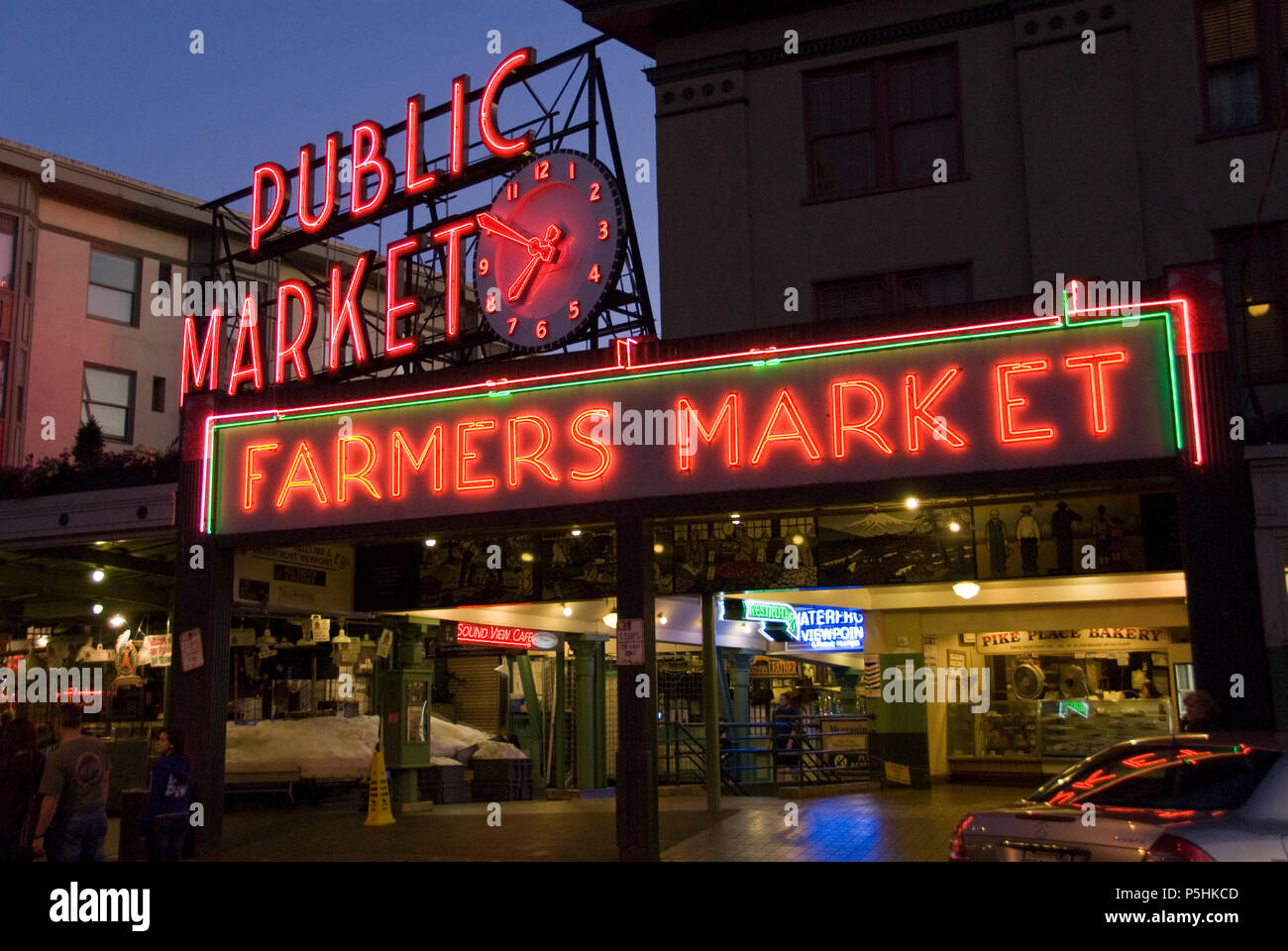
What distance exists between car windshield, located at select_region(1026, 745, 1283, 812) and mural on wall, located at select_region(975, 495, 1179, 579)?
677cm

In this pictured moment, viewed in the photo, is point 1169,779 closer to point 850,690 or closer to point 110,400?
point 850,690

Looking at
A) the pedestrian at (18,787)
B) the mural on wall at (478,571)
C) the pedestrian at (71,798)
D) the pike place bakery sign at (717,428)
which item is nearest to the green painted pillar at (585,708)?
the mural on wall at (478,571)

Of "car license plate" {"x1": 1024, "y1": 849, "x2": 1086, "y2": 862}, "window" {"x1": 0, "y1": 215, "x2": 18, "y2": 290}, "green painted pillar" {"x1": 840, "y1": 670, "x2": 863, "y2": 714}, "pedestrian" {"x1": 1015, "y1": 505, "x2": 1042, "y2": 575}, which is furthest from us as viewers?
"window" {"x1": 0, "y1": 215, "x2": 18, "y2": 290}

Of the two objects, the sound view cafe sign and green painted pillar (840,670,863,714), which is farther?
green painted pillar (840,670,863,714)

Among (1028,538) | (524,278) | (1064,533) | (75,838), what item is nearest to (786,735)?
(1028,538)

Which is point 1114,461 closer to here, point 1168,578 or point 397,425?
point 1168,578

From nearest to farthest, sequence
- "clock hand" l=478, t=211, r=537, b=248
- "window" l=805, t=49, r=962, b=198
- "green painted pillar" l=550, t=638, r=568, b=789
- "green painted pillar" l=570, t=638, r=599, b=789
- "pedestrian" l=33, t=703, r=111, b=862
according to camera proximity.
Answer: "pedestrian" l=33, t=703, r=111, b=862
"window" l=805, t=49, r=962, b=198
"clock hand" l=478, t=211, r=537, b=248
"green painted pillar" l=570, t=638, r=599, b=789
"green painted pillar" l=550, t=638, r=568, b=789

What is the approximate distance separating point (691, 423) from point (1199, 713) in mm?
5962

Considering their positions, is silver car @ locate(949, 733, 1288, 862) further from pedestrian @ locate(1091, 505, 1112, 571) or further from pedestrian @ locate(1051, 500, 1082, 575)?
pedestrian @ locate(1051, 500, 1082, 575)

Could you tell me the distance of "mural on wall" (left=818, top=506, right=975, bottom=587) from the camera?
627 inches

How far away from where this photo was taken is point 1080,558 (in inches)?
607

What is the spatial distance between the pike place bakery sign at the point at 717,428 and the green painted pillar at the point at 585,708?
7020 millimetres

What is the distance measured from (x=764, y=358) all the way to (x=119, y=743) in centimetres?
1444

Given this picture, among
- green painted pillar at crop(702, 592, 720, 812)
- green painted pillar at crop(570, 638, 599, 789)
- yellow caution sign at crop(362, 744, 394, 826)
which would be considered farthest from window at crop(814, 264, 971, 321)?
yellow caution sign at crop(362, 744, 394, 826)
